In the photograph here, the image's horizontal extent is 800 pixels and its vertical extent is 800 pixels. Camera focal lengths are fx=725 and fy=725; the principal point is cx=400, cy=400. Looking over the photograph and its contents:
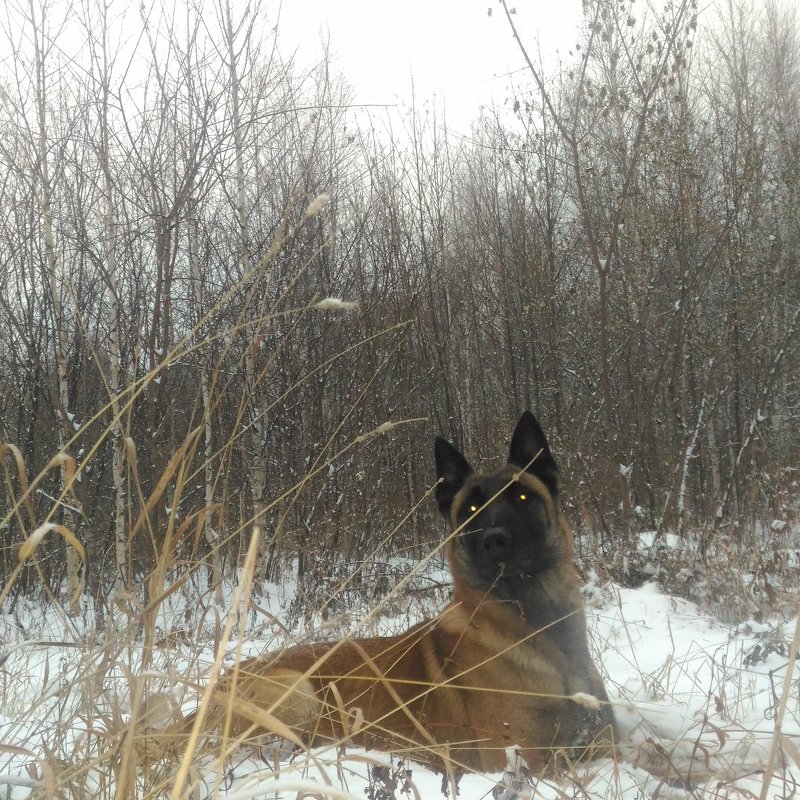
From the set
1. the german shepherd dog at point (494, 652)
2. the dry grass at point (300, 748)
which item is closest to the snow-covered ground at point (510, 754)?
the dry grass at point (300, 748)

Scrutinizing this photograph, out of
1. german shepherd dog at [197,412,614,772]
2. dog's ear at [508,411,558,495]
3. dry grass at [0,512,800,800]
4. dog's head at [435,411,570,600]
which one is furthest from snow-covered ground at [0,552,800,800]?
dog's ear at [508,411,558,495]

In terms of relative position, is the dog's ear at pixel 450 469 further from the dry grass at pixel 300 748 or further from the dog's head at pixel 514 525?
the dry grass at pixel 300 748

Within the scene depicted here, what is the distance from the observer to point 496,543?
3.29m

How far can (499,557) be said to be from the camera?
3285 millimetres

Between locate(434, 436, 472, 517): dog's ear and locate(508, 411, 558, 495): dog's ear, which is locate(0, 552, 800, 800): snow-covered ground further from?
locate(434, 436, 472, 517): dog's ear

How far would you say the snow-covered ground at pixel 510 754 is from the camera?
4.25 ft

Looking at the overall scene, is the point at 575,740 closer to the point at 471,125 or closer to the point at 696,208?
the point at 696,208

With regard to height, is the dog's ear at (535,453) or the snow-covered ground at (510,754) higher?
the dog's ear at (535,453)

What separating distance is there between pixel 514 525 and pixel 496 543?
0.42 ft

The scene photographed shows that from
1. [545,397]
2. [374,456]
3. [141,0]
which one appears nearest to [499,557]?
[374,456]

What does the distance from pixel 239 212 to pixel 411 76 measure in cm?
364

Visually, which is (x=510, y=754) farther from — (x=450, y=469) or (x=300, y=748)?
(x=450, y=469)

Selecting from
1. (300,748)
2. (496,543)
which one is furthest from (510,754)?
(496,543)

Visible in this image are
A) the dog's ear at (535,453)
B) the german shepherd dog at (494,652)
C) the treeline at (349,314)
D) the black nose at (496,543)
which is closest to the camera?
the german shepherd dog at (494,652)
